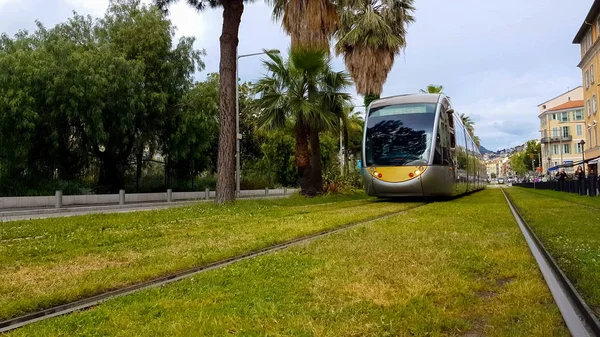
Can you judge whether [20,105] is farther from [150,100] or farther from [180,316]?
[180,316]

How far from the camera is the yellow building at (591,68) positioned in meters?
44.2

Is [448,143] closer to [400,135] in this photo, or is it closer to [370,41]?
[400,135]

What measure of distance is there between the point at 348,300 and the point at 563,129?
345 ft

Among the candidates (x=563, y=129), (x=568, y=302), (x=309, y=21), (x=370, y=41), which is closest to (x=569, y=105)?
(x=563, y=129)

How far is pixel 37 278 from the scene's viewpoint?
4598mm

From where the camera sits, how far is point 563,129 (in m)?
95.2

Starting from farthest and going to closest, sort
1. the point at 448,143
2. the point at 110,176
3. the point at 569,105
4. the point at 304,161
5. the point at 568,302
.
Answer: the point at 569,105 → the point at 110,176 → the point at 304,161 → the point at 448,143 → the point at 568,302

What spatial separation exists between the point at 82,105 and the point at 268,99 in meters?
9.30

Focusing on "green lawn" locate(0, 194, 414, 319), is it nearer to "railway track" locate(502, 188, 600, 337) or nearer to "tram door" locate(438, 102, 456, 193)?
"railway track" locate(502, 188, 600, 337)

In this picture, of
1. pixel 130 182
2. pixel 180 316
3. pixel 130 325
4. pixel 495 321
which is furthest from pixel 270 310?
pixel 130 182

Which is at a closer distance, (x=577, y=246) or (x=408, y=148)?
(x=577, y=246)

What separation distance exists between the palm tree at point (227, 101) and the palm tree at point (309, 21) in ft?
5.25

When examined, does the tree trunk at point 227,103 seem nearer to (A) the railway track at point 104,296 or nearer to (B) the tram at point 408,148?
(B) the tram at point 408,148

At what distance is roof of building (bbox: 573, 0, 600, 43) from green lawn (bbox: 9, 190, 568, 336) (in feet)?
149
